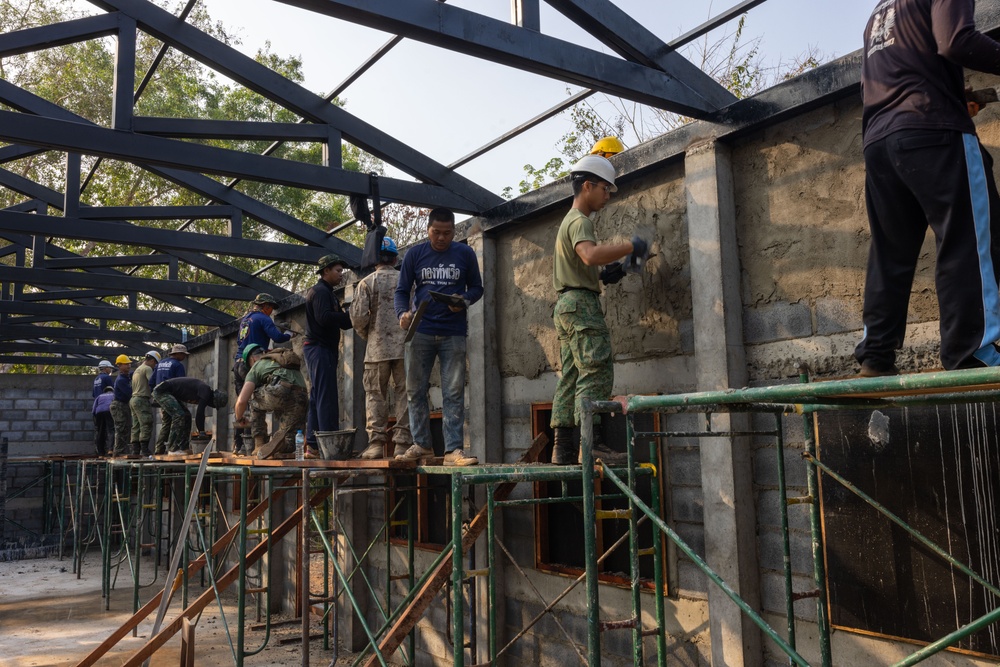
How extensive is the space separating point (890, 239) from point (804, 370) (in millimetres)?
1276

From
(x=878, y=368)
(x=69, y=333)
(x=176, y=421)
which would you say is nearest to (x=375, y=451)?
(x=878, y=368)

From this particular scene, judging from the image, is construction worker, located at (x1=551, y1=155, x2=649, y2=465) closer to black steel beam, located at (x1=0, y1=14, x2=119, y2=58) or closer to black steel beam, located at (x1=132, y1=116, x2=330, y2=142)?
black steel beam, located at (x1=132, y1=116, x2=330, y2=142)


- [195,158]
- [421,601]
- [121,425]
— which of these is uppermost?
[195,158]

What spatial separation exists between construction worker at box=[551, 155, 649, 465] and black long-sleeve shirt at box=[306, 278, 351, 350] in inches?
121

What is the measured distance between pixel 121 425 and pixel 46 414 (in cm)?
472

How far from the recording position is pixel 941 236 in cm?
277

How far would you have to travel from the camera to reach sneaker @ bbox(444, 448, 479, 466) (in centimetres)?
570

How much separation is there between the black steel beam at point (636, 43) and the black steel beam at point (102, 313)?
34.8ft

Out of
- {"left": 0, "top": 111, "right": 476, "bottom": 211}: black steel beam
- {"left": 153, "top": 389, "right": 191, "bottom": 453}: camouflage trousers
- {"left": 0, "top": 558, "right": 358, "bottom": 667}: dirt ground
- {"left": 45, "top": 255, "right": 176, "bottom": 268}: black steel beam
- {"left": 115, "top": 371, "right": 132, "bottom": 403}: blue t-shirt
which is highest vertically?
{"left": 45, "top": 255, "right": 176, "bottom": 268}: black steel beam

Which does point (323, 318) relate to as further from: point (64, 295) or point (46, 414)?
point (46, 414)

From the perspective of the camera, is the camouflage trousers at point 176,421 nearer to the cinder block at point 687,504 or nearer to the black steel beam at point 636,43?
the cinder block at point 687,504

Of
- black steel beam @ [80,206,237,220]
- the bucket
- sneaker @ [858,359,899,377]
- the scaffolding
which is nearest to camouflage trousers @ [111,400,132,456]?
the scaffolding

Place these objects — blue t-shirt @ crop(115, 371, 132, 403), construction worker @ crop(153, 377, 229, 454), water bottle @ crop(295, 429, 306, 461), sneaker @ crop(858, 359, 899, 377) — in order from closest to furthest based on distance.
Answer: sneaker @ crop(858, 359, 899, 377)
water bottle @ crop(295, 429, 306, 461)
construction worker @ crop(153, 377, 229, 454)
blue t-shirt @ crop(115, 371, 132, 403)

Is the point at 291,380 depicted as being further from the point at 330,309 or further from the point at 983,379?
the point at 983,379
